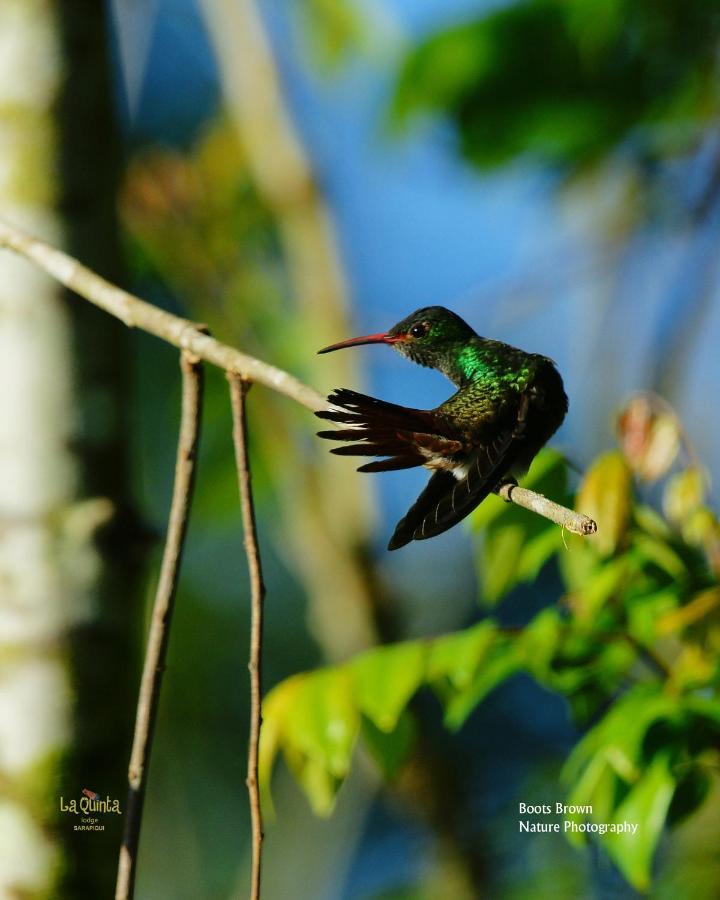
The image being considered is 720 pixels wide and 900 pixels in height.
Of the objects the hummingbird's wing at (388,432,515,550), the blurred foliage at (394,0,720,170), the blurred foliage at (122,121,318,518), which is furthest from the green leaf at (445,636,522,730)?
the blurred foliage at (394,0,720,170)

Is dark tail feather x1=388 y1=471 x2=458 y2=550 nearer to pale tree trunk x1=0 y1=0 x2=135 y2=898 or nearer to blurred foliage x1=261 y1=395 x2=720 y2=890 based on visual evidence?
blurred foliage x1=261 y1=395 x2=720 y2=890

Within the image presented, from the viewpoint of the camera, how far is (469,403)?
7.76 feet

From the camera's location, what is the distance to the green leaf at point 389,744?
2.67 meters

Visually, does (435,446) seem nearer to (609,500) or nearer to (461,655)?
(609,500)

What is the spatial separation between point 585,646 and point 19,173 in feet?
5.46

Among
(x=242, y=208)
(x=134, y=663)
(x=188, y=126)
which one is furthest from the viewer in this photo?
(x=188, y=126)

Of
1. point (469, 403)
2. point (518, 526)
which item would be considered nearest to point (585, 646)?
point (518, 526)

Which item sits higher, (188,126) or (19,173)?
(188,126)

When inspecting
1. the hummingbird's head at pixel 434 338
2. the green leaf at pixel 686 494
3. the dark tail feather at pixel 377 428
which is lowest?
the dark tail feather at pixel 377 428

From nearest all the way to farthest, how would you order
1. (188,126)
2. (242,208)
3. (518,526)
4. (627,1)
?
(518,526)
(627,1)
(242,208)
(188,126)

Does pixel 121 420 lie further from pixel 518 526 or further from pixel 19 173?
pixel 518 526

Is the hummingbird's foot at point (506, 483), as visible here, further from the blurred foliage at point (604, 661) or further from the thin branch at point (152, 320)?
the thin branch at point (152, 320)

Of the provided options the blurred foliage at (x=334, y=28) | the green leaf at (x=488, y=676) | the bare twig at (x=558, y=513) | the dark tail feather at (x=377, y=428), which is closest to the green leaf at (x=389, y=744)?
the green leaf at (x=488, y=676)

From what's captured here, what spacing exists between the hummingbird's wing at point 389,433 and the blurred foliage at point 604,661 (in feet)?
1.33
